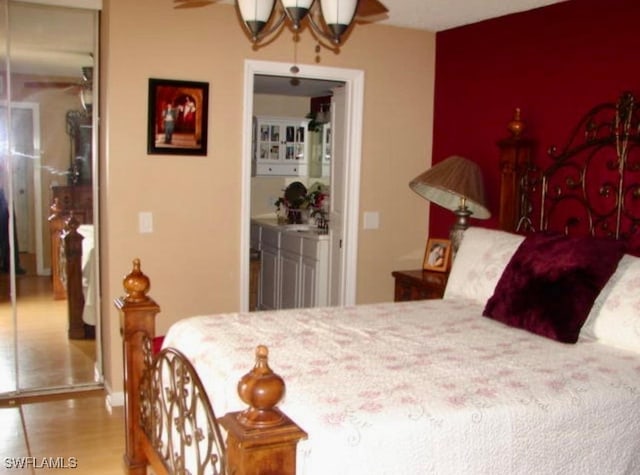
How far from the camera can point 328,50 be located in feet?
13.9

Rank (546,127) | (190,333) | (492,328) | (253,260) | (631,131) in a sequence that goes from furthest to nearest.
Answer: (253,260), (546,127), (631,131), (492,328), (190,333)

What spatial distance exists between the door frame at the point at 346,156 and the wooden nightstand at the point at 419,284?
0.34 m

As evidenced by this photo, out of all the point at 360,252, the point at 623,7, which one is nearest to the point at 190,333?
the point at 360,252

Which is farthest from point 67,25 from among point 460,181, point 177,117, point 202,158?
point 460,181

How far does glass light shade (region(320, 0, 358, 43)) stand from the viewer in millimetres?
2340

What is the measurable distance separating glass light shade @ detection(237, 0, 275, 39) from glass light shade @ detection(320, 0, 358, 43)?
19cm

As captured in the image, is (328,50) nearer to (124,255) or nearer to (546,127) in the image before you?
(546,127)

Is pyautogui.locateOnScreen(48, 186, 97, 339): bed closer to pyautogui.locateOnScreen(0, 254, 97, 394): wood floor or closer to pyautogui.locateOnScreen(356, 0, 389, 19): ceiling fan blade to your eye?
pyautogui.locateOnScreen(0, 254, 97, 394): wood floor

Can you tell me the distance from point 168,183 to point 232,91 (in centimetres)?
67

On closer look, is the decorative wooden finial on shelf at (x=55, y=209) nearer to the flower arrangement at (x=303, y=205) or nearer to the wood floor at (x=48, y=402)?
the wood floor at (x=48, y=402)

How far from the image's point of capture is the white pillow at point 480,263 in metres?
3.30

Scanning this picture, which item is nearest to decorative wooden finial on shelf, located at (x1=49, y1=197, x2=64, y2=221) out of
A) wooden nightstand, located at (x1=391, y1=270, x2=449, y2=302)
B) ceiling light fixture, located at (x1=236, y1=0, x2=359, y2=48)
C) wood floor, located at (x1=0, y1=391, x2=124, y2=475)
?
wood floor, located at (x1=0, y1=391, x2=124, y2=475)

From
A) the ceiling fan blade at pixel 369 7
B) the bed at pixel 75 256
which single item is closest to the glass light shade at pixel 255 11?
the ceiling fan blade at pixel 369 7

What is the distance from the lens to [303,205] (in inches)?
243
